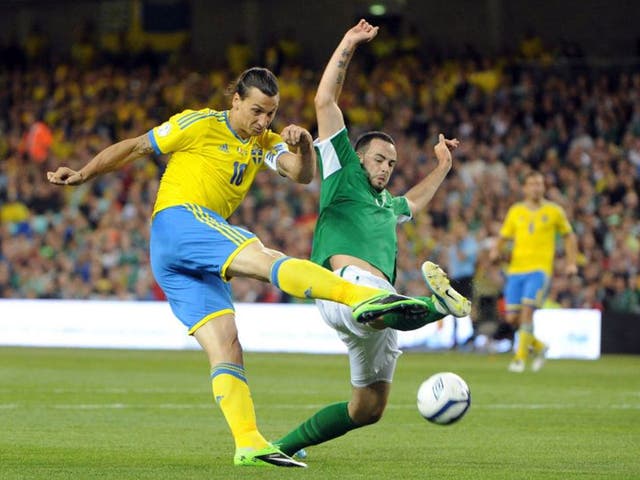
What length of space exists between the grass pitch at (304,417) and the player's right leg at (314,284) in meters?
0.99

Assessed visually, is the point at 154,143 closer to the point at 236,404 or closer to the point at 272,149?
the point at 272,149

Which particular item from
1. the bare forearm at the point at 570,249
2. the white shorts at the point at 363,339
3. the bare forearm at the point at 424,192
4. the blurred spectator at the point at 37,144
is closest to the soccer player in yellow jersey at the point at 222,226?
the white shorts at the point at 363,339

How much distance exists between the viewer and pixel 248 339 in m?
22.2

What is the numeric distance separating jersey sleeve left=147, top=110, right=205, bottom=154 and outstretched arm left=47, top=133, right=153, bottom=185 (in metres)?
0.05

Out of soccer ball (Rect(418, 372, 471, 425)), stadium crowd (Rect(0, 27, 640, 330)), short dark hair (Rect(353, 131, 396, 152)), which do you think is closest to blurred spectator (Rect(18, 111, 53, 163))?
stadium crowd (Rect(0, 27, 640, 330))

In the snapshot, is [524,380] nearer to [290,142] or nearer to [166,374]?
[166,374]

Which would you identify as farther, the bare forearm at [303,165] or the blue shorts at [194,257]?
the bare forearm at [303,165]

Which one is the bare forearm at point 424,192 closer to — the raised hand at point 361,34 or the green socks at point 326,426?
the raised hand at point 361,34

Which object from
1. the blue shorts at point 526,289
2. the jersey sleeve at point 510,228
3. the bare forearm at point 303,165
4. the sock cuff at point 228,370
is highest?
the jersey sleeve at point 510,228

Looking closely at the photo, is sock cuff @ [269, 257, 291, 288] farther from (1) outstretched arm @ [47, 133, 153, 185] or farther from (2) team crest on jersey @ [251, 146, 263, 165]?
(1) outstretched arm @ [47, 133, 153, 185]

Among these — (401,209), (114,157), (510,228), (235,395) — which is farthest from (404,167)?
(235,395)

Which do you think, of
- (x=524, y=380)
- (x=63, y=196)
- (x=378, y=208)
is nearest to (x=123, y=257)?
(x=63, y=196)

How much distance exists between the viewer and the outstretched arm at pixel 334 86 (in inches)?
318

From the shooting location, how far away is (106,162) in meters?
7.98
